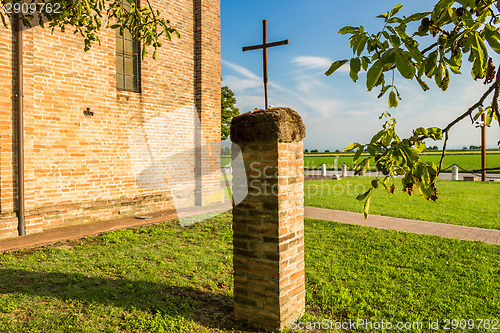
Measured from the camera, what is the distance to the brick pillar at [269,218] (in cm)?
305

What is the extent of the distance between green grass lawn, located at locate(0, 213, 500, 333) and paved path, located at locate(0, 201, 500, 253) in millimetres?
505

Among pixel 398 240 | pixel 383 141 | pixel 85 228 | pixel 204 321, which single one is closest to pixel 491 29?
pixel 383 141

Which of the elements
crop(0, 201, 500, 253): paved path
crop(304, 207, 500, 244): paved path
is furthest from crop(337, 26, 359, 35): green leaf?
crop(304, 207, 500, 244): paved path

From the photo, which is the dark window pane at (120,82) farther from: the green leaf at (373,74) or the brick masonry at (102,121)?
the green leaf at (373,74)

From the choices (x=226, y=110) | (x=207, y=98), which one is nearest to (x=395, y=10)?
(x=207, y=98)

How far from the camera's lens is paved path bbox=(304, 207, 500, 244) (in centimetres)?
689

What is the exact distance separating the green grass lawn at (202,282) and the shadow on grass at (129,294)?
0.04 feet

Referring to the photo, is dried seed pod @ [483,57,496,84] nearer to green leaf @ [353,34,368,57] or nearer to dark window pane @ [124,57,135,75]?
green leaf @ [353,34,368,57]

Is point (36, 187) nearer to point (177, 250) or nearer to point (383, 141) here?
point (177, 250)

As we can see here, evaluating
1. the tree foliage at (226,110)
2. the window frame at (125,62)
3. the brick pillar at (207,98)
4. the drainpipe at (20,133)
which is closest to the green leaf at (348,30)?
the drainpipe at (20,133)

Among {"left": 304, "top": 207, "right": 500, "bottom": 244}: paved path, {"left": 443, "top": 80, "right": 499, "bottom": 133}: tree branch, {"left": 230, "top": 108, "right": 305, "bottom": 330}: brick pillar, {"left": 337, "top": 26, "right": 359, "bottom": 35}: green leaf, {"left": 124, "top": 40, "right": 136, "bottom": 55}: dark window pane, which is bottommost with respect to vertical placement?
{"left": 304, "top": 207, "right": 500, "bottom": 244}: paved path

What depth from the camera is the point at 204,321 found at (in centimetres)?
347

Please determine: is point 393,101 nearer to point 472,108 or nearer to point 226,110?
point 472,108

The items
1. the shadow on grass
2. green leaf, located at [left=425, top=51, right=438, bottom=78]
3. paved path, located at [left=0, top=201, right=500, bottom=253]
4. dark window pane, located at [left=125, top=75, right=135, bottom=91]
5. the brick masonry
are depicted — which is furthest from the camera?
dark window pane, located at [left=125, top=75, right=135, bottom=91]
